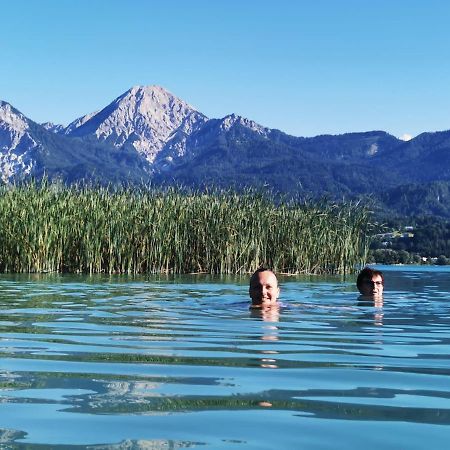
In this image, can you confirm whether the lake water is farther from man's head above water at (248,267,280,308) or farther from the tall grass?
the tall grass

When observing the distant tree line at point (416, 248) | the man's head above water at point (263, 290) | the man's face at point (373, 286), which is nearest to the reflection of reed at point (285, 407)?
the man's head above water at point (263, 290)

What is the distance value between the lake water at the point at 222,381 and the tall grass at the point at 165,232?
13622 millimetres

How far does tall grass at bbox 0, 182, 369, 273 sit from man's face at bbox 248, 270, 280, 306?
12913 millimetres

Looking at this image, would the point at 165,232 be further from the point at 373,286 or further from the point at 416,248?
the point at 416,248

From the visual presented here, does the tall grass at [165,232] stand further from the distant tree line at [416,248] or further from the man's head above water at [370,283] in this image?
the distant tree line at [416,248]

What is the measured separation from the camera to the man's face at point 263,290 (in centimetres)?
1137

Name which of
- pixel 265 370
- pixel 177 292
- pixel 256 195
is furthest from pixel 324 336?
pixel 256 195

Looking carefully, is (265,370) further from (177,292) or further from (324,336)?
(177,292)

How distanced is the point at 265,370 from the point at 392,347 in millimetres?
2077

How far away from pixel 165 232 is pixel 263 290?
1443cm

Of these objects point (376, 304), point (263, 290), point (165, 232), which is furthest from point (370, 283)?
point (165, 232)

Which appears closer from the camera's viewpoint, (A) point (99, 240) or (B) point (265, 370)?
(B) point (265, 370)

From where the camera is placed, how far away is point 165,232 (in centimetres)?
2558

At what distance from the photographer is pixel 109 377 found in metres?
4.90
